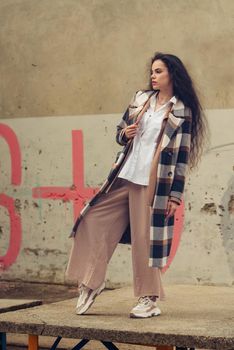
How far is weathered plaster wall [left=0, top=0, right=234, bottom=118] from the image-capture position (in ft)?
27.3

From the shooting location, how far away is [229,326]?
4664 millimetres

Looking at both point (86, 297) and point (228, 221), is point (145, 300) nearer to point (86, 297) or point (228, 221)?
point (86, 297)

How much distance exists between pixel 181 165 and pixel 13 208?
4.55 meters

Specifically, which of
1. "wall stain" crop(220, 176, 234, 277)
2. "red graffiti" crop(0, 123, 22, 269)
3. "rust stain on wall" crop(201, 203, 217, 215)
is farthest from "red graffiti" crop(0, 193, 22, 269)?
"wall stain" crop(220, 176, 234, 277)

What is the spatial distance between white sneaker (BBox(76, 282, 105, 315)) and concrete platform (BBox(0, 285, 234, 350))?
0.15 feet

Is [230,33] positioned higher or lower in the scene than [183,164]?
Answer: higher

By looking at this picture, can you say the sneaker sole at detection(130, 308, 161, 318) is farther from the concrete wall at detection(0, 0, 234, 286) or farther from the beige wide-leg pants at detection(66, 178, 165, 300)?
the concrete wall at detection(0, 0, 234, 286)

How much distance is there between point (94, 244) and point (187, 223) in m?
3.38

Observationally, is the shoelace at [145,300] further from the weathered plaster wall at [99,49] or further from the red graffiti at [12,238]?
the red graffiti at [12,238]

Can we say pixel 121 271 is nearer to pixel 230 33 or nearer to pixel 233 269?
pixel 233 269

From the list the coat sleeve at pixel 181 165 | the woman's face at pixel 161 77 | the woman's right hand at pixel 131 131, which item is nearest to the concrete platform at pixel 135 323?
the coat sleeve at pixel 181 165

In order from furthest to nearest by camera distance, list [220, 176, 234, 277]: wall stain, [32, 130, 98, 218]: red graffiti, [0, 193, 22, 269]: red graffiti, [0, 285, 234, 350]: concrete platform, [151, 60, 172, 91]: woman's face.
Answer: [0, 193, 22, 269]: red graffiti < [32, 130, 98, 218]: red graffiti < [220, 176, 234, 277]: wall stain < [151, 60, 172, 91]: woman's face < [0, 285, 234, 350]: concrete platform

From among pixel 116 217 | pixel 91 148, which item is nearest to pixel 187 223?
pixel 91 148

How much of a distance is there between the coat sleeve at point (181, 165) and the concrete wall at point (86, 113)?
10.6ft
